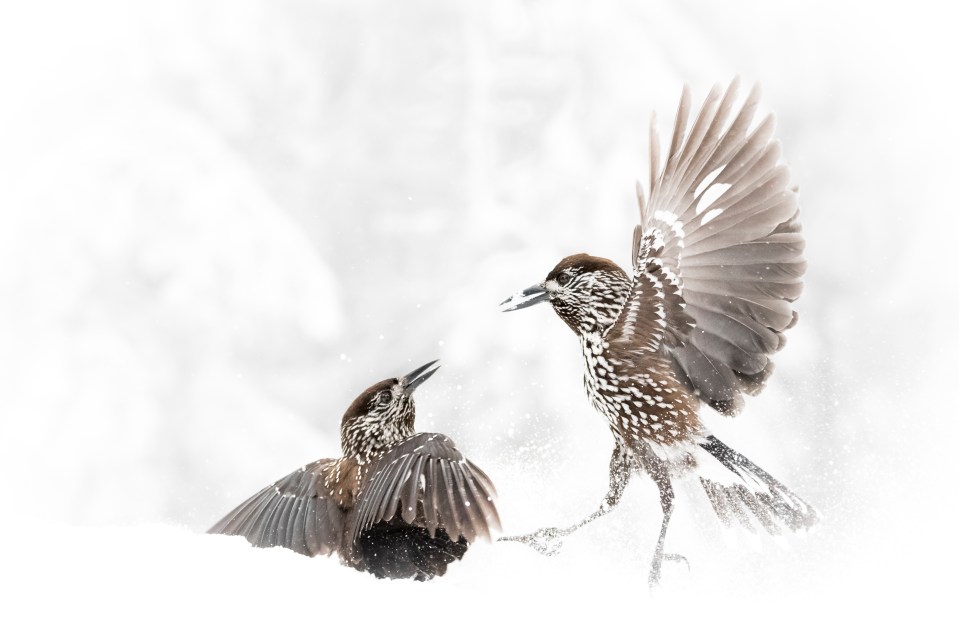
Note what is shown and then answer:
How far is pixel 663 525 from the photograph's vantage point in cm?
386

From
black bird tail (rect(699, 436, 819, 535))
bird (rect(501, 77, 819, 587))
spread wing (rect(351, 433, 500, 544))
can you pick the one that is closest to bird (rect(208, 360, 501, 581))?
spread wing (rect(351, 433, 500, 544))

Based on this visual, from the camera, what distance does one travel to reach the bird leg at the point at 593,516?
12.9 feet

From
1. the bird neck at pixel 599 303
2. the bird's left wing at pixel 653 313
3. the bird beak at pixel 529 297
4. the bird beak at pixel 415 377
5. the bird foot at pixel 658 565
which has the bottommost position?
the bird foot at pixel 658 565

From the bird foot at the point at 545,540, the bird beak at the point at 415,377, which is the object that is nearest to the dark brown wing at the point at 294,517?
the bird beak at the point at 415,377

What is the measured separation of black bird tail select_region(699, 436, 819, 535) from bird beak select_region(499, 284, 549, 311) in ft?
3.19

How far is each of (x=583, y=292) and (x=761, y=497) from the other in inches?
47.2

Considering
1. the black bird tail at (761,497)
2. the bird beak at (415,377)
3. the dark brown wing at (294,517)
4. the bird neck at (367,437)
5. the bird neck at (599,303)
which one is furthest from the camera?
the bird beak at (415,377)

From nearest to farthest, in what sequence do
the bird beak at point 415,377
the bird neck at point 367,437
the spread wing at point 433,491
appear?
the spread wing at point 433,491 → the bird neck at point 367,437 → the bird beak at point 415,377

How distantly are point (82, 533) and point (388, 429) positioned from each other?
1.46 metres

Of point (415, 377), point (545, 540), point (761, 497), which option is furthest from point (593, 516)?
point (415, 377)

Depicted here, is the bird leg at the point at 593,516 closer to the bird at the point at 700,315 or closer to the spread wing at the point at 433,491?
the bird at the point at 700,315

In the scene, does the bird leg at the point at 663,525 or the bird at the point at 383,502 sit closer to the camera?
the bird at the point at 383,502

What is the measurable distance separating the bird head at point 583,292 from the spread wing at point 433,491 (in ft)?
2.46

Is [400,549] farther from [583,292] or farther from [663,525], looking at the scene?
[583,292]
